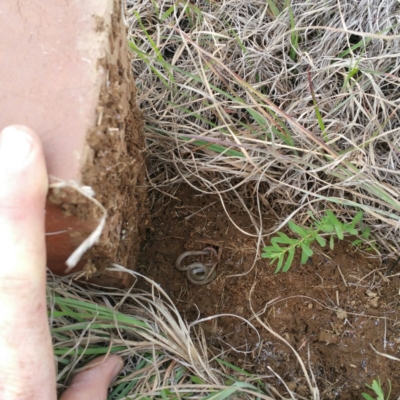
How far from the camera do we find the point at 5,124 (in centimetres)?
89

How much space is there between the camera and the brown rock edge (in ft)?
2.86

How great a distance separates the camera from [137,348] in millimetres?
1287

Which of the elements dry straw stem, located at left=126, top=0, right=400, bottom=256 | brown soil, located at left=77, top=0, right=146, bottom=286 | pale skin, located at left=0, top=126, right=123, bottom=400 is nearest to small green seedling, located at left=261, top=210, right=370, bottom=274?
dry straw stem, located at left=126, top=0, right=400, bottom=256

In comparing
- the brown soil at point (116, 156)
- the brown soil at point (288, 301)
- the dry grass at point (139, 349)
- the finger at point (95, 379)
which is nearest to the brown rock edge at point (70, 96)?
the brown soil at point (116, 156)

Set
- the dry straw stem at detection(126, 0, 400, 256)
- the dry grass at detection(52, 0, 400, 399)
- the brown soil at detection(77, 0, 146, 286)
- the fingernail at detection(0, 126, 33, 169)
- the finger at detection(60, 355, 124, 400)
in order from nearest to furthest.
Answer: the fingernail at detection(0, 126, 33, 169) → the brown soil at detection(77, 0, 146, 286) → the finger at detection(60, 355, 124, 400) → the dry grass at detection(52, 0, 400, 399) → the dry straw stem at detection(126, 0, 400, 256)

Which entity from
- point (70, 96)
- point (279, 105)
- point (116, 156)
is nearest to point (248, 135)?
point (279, 105)

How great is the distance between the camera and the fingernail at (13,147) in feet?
2.62

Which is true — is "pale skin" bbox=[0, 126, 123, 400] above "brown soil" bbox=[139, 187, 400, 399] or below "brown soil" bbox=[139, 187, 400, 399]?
above

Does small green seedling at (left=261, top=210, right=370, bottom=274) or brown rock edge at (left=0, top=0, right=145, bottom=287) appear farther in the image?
small green seedling at (left=261, top=210, right=370, bottom=274)

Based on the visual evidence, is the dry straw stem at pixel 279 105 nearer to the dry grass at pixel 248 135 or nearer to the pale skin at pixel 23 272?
the dry grass at pixel 248 135

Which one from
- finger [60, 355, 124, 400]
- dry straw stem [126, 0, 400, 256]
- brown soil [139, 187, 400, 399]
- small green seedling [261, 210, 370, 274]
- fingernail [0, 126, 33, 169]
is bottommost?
brown soil [139, 187, 400, 399]

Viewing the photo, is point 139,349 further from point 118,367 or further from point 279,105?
point 279,105

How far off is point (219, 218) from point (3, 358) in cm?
84

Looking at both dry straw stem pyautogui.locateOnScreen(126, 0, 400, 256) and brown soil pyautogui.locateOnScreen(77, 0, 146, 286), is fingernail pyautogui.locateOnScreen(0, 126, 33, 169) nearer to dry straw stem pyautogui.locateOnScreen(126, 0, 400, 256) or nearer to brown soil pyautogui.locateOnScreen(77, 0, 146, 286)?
brown soil pyautogui.locateOnScreen(77, 0, 146, 286)
